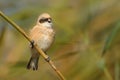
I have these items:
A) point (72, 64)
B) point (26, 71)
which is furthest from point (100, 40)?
point (26, 71)

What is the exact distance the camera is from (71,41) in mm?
1640

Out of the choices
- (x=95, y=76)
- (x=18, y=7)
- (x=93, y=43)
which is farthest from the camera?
(x=18, y=7)

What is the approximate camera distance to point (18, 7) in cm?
177

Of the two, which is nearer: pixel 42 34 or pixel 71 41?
pixel 71 41

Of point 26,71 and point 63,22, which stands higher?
point 63,22

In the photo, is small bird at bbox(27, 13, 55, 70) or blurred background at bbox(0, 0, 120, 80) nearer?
blurred background at bbox(0, 0, 120, 80)

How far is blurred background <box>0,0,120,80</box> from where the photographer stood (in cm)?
157

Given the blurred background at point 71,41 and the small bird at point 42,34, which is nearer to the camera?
the blurred background at point 71,41

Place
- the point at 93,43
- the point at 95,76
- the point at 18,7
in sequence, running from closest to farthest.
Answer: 1. the point at 95,76
2. the point at 93,43
3. the point at 18,7

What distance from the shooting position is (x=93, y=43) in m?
1.66

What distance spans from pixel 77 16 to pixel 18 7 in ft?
0.76

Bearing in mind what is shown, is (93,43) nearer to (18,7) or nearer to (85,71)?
(85,71)

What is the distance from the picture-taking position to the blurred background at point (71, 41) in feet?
5.16

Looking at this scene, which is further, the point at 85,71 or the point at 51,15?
the point at 51,15
